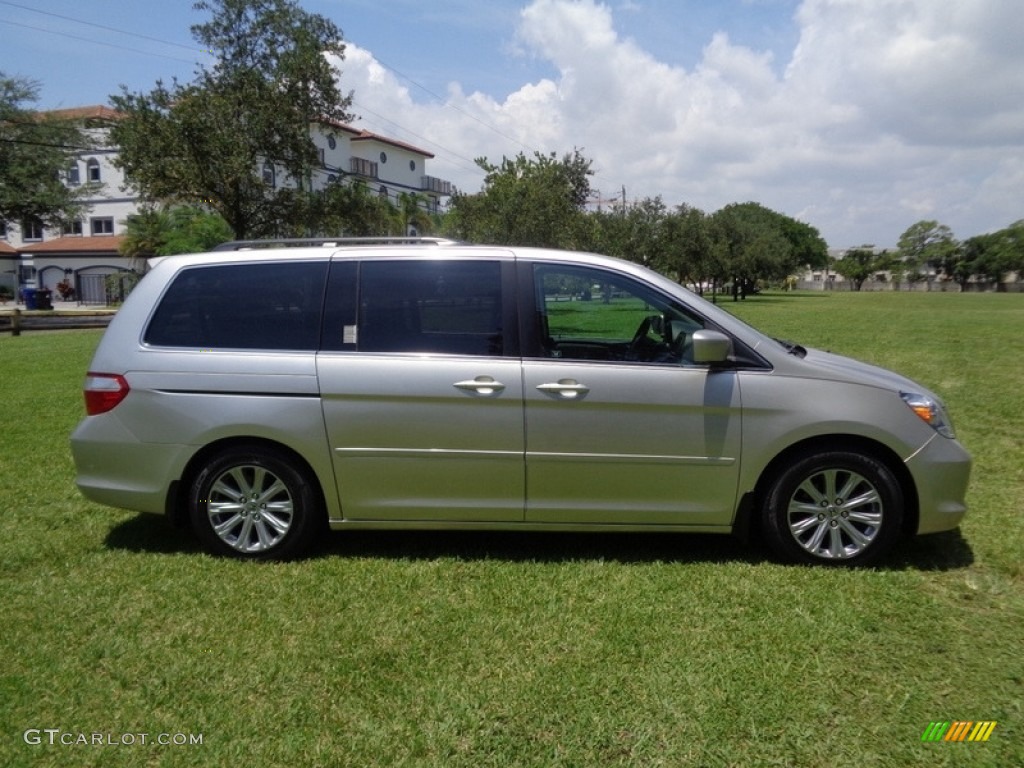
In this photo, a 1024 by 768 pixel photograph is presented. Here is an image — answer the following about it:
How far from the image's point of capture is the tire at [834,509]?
177 inches

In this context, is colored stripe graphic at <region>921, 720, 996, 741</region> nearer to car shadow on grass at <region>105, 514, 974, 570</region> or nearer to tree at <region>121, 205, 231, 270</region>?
car shadow on grass at <region>105, 514, 974, 570</region>

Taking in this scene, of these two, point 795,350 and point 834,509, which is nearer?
point 834,509

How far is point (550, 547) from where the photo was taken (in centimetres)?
503

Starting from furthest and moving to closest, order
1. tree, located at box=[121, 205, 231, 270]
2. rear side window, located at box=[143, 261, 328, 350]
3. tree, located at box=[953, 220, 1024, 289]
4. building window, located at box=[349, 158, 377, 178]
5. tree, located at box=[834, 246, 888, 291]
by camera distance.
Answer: tree, located at box=[834, 246, 888, 291], tree, located at box=[953, 220, 1024, 289], building window, located at box=[349, 158, 377, 178], tree, located at box=[121, 205, 231, 270], rear side window, located at box=[143, 261, 328, 350]

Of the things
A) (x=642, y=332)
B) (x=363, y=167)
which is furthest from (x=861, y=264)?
(x=642, y=332)

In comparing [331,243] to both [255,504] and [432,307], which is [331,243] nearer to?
[432,307]

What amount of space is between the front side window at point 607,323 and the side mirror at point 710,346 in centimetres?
17

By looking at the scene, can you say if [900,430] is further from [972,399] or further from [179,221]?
[179,221]

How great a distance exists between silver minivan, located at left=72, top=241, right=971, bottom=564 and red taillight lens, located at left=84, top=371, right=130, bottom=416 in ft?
0.04

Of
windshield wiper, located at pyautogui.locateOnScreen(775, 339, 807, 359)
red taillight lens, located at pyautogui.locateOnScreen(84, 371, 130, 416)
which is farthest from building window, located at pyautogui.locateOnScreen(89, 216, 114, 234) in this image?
windshield wiper, located at pyautogui.locateOnScreen(775, 339, 807, 359)

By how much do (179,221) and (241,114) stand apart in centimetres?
2604

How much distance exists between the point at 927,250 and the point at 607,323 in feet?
470

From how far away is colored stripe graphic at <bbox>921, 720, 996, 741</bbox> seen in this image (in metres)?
3.02

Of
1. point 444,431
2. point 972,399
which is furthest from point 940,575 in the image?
point 972,399
